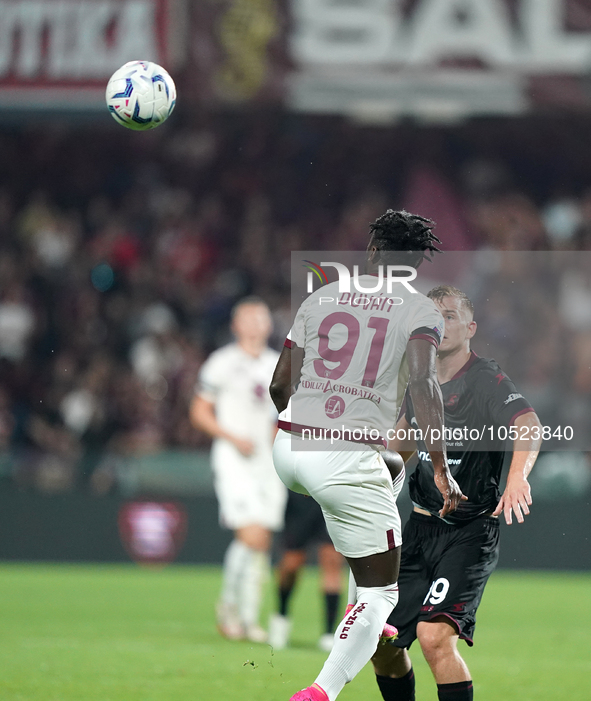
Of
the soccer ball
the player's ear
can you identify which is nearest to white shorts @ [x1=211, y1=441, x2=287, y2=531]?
the soccer ball

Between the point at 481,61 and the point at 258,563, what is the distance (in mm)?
8114

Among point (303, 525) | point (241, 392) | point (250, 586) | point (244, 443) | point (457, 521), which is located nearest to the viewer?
point (457, 521)

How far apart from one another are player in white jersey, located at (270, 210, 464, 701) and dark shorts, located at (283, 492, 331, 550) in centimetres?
312

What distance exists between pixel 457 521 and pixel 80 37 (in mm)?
10372

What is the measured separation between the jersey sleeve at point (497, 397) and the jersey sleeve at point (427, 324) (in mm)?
525

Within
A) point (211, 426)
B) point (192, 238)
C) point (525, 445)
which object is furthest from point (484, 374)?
point (192, 238)

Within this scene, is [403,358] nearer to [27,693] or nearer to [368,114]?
[27,693]

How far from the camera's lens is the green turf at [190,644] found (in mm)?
6074

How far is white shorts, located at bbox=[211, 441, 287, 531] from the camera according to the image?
8430 mm

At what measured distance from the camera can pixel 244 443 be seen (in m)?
8.38

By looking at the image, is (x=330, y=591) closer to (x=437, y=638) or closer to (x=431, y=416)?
(x=437, y=638)

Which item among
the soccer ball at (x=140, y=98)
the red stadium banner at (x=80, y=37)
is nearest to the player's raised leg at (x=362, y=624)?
the soccer ball at (x=140, y=98)

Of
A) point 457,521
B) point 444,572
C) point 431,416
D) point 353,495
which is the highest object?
point 431,416

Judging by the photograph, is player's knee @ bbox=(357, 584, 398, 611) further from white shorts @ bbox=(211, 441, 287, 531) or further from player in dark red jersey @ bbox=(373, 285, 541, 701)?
white shorts @ bbox=(211, 441, 287, 531)
